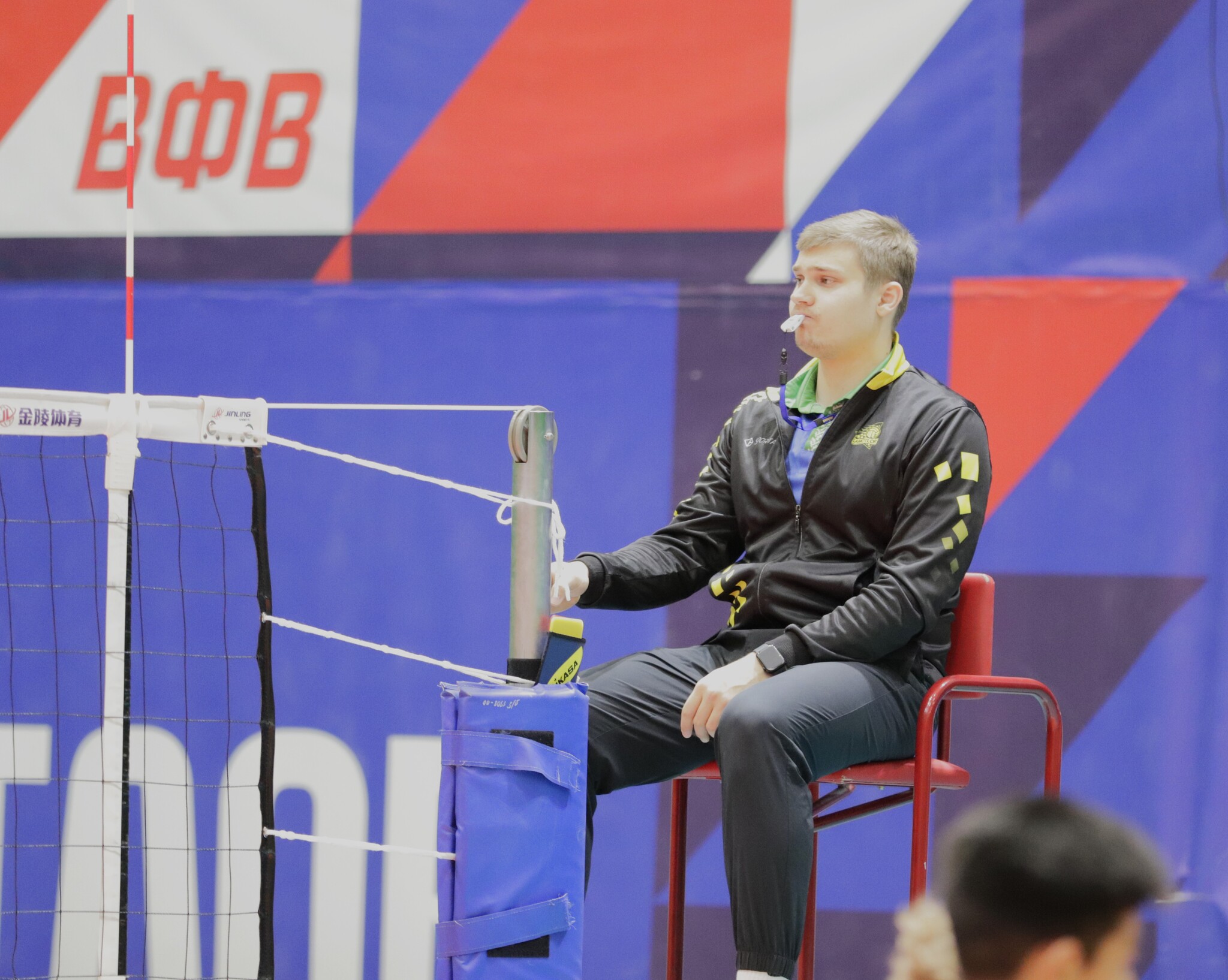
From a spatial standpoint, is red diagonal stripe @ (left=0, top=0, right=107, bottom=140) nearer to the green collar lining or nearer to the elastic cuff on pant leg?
the green collar lining

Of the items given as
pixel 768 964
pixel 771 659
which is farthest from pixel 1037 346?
pixel 768 964

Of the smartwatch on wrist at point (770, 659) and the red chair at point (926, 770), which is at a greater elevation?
the smartwatch on wrist at point (770, 659)

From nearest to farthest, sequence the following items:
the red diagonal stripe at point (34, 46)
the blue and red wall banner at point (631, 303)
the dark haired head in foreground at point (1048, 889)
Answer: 1. the dark haired head in foreground at point (1048, 889)
2. the blue and red wall banner at point (631, 303)
3. the red diagonal stripe at point (34, 46)

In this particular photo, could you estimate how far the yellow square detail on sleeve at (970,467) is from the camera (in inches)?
88.4

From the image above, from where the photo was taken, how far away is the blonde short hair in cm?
243

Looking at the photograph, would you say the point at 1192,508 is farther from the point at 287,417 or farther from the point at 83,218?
the point at 83,218

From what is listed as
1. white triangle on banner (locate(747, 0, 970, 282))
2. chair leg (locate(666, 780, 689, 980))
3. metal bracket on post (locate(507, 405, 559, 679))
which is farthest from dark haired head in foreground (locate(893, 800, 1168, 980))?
white triangle on banner (locate(747, 0, 970, 282))

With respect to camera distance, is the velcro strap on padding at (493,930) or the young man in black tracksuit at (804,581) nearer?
the velcro strap on padding at (493,930)

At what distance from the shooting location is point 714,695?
6.89 feet

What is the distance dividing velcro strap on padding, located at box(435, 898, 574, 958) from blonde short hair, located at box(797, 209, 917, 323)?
1085mm

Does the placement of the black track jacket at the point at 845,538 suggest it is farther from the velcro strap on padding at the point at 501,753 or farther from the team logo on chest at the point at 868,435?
the velcro strap on padding at the point at 501,753

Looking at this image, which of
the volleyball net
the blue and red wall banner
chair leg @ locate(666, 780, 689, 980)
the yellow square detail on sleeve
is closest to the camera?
the yellow square detail on sleeve

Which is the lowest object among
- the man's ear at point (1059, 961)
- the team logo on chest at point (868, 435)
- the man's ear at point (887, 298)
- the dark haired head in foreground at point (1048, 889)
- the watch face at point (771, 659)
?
the man's ear at point (1059, 961)

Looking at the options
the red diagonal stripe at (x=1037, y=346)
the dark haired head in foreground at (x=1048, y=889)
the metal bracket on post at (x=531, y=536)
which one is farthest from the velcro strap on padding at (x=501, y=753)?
the red diagonal stripe at (x=1037, y=346)
